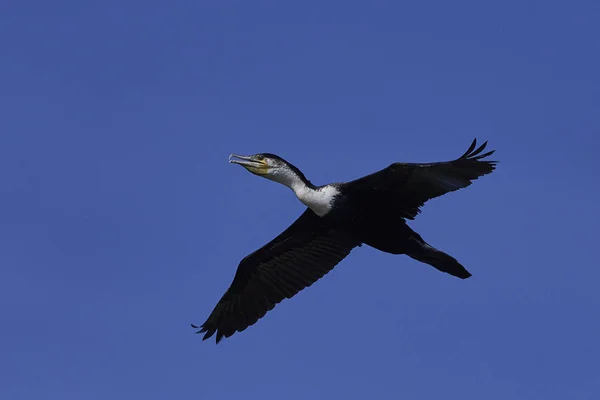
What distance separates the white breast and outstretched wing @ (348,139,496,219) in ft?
1.08

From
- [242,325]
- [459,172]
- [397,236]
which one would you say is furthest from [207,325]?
[459,172]

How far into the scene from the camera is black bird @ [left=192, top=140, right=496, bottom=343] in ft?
60.0

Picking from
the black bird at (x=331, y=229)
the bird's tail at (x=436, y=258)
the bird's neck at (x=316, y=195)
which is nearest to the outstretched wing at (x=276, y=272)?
the black bird at (x=331, y=229)

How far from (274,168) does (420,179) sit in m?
2.24

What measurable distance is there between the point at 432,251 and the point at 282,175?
2427mm

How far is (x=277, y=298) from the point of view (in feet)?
67.4

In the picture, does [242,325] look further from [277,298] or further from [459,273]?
[459,273]

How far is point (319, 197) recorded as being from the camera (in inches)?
751

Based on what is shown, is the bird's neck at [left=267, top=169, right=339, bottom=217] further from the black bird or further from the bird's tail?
the bird's tail

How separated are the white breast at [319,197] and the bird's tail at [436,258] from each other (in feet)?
4.27

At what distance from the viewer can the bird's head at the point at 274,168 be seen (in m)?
19.2

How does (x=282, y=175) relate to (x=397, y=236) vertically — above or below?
above

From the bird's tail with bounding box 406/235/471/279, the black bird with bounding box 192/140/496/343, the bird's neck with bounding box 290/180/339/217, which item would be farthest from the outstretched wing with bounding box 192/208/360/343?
the bird's tail with bounding box 406/235/471/279

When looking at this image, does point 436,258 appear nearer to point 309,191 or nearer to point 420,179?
point 420,179
